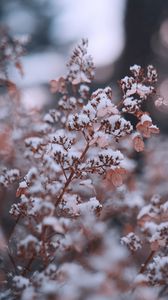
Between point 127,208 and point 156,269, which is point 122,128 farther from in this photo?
point 127,208

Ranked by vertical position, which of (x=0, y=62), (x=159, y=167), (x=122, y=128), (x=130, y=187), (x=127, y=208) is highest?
(x=159, y=167)

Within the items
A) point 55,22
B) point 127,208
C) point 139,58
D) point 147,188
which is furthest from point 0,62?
point 55,22

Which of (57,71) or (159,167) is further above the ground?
(57,71)

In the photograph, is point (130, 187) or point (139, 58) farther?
point (139, 58)


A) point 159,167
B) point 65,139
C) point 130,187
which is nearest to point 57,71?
point 159,167

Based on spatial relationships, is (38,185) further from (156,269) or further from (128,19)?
(128,19)

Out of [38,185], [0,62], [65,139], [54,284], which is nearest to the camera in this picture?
[38,185]

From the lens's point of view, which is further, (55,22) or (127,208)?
(55,22)

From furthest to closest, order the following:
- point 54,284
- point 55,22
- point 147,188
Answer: point 55,22 < point 147,188 < point 54,284

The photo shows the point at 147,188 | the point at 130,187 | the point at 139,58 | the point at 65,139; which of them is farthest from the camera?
the point at 139,58
